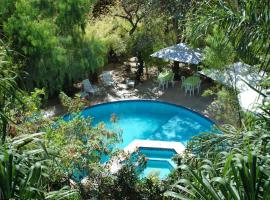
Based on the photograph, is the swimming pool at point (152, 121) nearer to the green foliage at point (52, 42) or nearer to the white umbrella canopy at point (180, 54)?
the green foliage at point (52, 42)

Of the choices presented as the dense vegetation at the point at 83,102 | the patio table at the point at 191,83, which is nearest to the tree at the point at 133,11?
the dense vegetation at the point at 83,102

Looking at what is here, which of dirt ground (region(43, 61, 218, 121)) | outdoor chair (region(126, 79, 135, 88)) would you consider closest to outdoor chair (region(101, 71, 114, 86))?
dirt ground (region(43, 61, 218, 121))

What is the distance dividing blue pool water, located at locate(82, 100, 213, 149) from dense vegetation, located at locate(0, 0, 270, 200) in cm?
182

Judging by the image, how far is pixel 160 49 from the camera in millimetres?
18594

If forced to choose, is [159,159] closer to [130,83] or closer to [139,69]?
[130,83]

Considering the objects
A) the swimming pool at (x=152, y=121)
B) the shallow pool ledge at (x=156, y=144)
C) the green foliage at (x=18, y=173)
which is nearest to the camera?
the green foliage at (x=18, y=173)

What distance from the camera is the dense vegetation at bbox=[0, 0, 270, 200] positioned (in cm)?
370

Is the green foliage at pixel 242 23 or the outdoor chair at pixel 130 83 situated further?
the outdoor chair at pixel 130 83

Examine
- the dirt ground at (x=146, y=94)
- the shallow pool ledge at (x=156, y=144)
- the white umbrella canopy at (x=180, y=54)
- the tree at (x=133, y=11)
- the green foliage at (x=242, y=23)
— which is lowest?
the shallow pool ledge at (x=156, y=144)

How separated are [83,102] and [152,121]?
566 cm

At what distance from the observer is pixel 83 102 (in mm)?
11898

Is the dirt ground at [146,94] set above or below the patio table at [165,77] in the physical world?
below

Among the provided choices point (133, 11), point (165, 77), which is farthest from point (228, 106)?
point (133, 11)

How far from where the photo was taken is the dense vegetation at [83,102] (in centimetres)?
370
